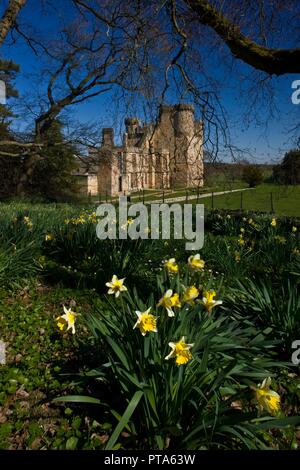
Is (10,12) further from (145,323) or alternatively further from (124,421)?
(124,421)

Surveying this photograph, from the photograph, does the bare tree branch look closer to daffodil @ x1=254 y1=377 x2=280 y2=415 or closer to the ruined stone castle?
the ruined stone castle

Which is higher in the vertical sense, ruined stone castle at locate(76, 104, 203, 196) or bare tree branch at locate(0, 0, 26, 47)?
bare tree branch at locate(0, 0, 26, 47)

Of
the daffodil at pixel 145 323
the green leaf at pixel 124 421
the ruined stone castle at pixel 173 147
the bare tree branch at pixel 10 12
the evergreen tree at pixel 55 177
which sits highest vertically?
the bare tree branch at pixel 10 12

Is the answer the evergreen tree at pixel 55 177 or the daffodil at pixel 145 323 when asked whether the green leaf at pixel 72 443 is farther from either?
the evergreen tree at pixel 55 177

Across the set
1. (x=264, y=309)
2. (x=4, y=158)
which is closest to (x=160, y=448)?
(x=264, y=309)

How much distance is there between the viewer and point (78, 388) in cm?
222

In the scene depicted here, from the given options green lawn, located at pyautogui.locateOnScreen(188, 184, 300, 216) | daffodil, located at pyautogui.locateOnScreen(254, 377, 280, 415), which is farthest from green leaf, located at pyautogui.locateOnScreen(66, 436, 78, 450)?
green lawn, located at pyautogui.locateOnScreen(188, 184, 300, 216)

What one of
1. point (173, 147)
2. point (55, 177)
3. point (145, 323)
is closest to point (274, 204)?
point (55, 177)

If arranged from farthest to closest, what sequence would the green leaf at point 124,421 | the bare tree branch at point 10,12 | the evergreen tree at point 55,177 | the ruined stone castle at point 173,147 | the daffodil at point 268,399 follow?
the evergreen tree at point 55,177
the bare tree branch at point 10,12
the ruined stone castle at point 173,147
the green leaf at point 124,421
the daffodil at point 268,399

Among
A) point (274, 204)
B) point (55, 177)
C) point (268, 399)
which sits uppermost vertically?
point (55, 177)

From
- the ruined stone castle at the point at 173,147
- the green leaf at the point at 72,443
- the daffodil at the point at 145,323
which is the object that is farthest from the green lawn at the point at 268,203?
the green leaf at the point at 72,443

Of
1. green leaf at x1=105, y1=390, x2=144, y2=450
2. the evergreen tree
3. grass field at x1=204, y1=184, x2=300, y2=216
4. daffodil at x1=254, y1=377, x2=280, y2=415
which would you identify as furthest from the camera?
the evergreen tree

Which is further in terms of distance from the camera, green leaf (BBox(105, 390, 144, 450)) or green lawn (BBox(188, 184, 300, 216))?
green lawn (BBox(188, 184, 300, 216))
